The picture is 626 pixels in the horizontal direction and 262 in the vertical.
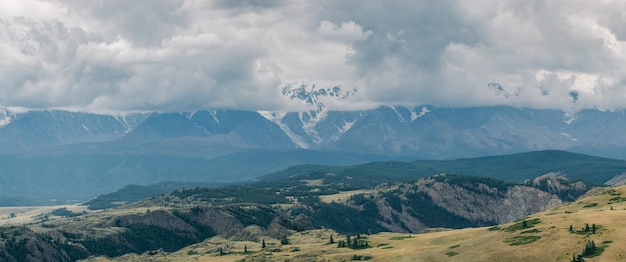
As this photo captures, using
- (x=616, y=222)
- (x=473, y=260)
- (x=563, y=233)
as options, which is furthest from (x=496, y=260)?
(x=616, y=222)

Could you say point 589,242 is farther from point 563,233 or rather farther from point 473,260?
point 473,260

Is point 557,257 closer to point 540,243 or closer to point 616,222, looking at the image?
point 540,243

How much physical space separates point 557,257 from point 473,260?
74.3 feet

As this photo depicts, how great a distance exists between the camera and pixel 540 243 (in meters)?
195

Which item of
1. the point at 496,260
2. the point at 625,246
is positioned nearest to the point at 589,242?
the point at 625,246

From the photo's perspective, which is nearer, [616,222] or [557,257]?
[557,257]

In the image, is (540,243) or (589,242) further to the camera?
(540,243)

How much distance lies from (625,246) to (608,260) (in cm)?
825

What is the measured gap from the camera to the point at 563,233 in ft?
650

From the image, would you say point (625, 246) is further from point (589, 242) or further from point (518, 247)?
point (518, 247)

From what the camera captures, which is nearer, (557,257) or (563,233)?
(557,257)

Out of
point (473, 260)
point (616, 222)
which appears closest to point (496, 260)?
point (473, 260)

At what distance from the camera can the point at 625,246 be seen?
17750 cm

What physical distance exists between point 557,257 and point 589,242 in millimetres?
8012
